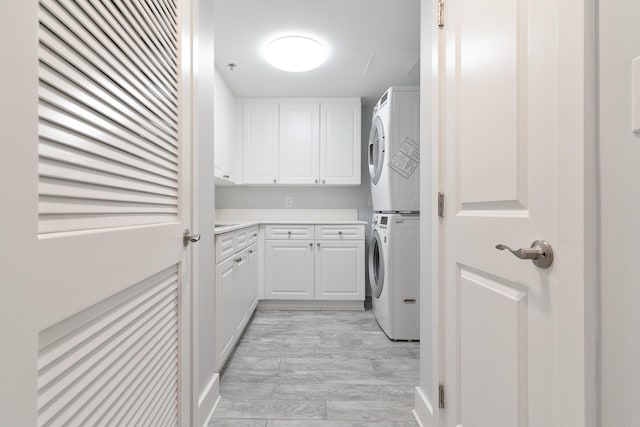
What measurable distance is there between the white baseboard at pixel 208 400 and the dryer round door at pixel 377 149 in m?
1.96

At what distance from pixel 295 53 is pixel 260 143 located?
1.26 metres

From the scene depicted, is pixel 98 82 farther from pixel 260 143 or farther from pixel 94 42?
pixel 260 143

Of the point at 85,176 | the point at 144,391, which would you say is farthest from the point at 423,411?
the point at 85,176

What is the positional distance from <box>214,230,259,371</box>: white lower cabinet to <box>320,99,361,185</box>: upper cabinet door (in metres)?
1.24

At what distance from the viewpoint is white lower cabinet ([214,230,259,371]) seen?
1.70 m

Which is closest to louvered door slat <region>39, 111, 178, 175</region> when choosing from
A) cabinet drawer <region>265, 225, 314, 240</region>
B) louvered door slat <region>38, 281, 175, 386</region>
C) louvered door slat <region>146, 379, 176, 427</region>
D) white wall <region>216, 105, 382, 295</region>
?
louvered door slat <region>38, 281, 175, 386</region>

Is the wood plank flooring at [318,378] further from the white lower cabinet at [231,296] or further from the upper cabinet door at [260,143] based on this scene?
the upper cabinet door at [260,143]

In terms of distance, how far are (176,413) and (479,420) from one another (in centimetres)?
95

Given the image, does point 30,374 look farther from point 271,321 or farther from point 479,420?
point 271,321

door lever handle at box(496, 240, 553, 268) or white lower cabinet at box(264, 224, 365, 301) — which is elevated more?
door lever handle at box(496, 240, 553, 268)

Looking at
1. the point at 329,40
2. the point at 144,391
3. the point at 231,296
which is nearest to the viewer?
the point at 144,391

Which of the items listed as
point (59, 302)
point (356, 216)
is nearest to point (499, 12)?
point (59, 302)

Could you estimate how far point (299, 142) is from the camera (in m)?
3.32

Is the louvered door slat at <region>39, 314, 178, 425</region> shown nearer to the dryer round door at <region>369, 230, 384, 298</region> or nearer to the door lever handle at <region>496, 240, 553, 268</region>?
the door lever handle at <region>496, 240, 553, 268</region>
